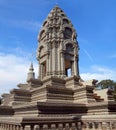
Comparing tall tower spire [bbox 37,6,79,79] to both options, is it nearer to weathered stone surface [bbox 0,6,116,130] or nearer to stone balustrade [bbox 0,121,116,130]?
weathered stone surface [bbox 0,6,116,130]

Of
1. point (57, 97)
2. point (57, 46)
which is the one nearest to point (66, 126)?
point (57, 97)

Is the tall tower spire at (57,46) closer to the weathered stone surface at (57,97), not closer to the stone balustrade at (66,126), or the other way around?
the weathered stone surface at (57,97)

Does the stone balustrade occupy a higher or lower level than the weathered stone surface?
lower

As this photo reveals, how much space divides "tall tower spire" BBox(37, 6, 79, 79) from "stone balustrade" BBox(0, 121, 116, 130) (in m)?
16.0

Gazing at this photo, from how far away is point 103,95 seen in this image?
1018 inches

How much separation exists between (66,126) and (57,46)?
20.6m

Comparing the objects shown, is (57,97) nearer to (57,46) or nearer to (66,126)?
(66,126)

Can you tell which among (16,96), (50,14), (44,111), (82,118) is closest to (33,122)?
(82,118)

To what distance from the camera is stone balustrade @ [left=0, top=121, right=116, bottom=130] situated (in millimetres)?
9672

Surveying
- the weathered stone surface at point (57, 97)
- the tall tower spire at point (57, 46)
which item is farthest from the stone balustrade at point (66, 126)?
the tall tower spire at point (57, 46)

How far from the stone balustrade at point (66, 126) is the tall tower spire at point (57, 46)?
52.6 ft

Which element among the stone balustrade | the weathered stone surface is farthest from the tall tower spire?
the stone balustrade

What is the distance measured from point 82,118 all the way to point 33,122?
15.1 ft

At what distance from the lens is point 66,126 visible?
11453mm
